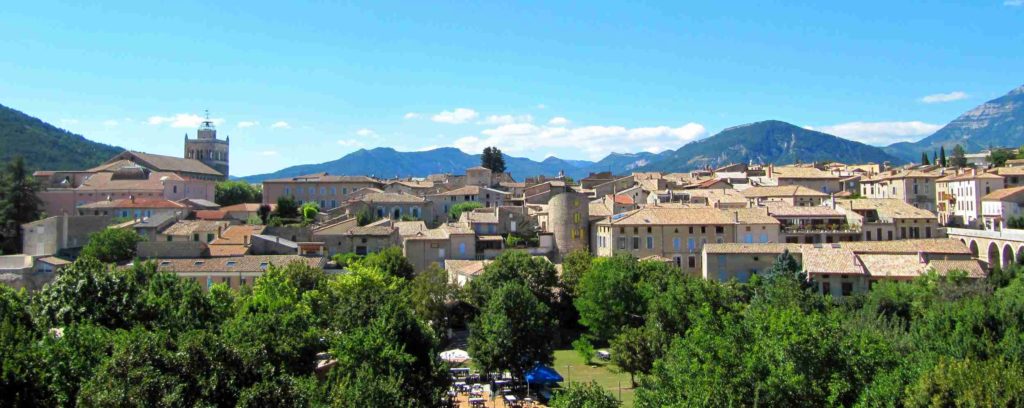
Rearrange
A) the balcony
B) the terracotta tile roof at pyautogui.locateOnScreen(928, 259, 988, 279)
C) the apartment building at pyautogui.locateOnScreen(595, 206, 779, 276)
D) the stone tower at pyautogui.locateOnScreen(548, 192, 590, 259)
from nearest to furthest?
the terracotta tile roof at pyautogui.locateOnScreen(928, 259, 988, 279), the apartment building at pyautogui.locateOnScreen(595, 206, 779, 276), the balcony, the stone tower at pyautogui.locateOnScreen(548, 192, 590, 259)

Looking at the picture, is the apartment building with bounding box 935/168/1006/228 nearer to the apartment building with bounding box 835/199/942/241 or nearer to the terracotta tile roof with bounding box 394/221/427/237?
the apartment building with bounding box 835/199/942/241

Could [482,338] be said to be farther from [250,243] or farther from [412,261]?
[250,243]

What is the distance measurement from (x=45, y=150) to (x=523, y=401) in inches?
5588

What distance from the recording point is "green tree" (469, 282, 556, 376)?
3628cm

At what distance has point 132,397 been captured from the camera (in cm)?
1953

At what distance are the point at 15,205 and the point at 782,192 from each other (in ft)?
205

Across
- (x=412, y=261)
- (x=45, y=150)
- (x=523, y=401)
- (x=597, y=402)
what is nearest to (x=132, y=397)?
(x=597, y=402)

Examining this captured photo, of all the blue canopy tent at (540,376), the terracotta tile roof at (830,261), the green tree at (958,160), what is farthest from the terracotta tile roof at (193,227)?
the green tree at (958,160)

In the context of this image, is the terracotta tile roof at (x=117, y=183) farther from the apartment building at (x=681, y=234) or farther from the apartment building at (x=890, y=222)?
the apartment building at (x=890, y=222)

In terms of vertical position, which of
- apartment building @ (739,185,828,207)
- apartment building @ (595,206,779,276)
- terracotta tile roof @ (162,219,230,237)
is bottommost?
apartment building @ (595,206,779,276)

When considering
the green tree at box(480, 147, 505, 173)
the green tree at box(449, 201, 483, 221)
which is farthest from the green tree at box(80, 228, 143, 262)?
the green tree at box(480, 147, 505, 173)

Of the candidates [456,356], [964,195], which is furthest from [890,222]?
[456,356]

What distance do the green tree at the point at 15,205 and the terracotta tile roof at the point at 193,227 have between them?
42.1 feet

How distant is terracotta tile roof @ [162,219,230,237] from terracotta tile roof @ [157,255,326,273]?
697 centimetres
